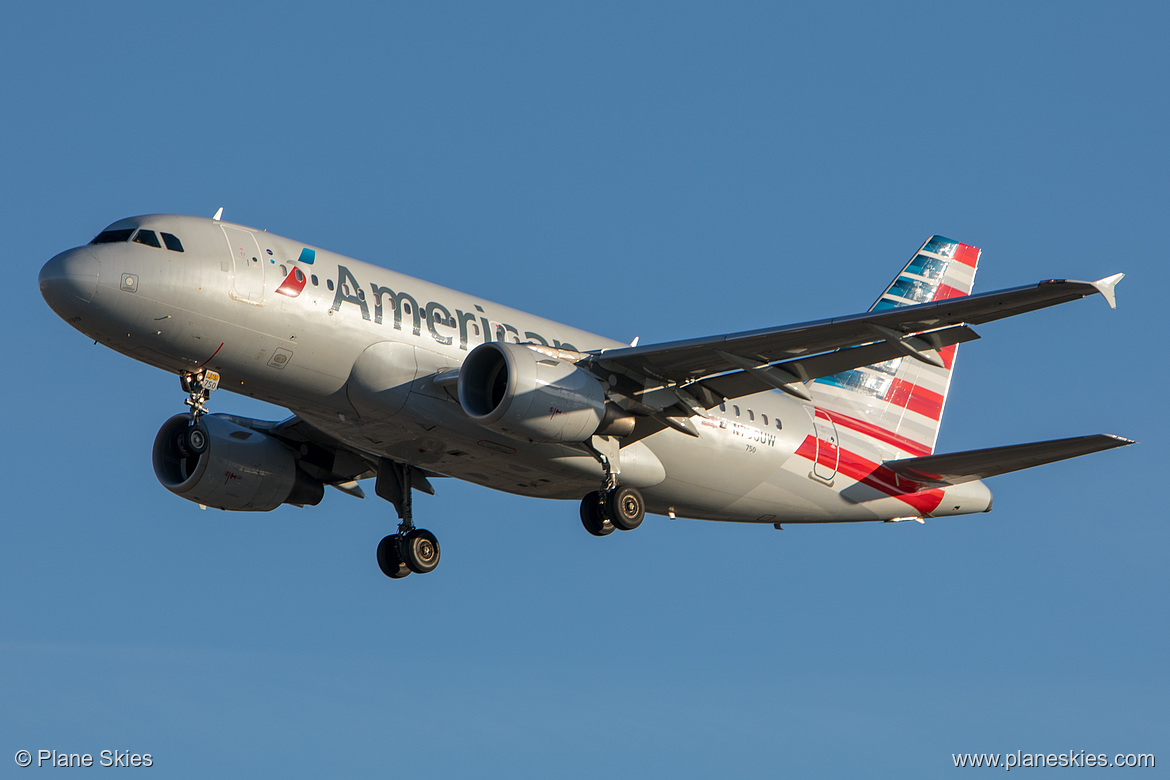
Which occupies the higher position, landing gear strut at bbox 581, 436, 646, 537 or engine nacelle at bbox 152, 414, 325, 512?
engine nacelle at bbox 152, 414, 325, 512

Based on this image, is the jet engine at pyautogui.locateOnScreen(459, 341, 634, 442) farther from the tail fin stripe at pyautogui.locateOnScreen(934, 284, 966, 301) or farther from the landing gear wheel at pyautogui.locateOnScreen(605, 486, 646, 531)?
the tail fin stripe at pyautogui.locateOnScreen(934, 284, 966, 301)

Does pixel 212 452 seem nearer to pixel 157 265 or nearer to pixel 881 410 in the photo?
pixel 157 265

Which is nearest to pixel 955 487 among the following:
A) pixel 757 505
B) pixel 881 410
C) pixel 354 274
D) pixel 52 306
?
pixel 881 410

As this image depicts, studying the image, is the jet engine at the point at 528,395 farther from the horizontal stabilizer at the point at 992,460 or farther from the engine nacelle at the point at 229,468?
the horizontal stabilizer at the point at 992,460

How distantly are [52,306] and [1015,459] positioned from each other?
19.7 metres

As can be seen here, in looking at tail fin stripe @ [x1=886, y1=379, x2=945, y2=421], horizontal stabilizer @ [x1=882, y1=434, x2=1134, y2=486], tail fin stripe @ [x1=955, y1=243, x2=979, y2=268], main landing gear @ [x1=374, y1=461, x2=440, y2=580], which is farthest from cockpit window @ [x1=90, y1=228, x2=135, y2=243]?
tail fin stripe @ [x1=955, y1=243, x2=979, y2=268]

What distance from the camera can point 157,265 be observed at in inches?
997

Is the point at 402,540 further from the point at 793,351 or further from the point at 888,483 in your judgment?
the point at 888,483

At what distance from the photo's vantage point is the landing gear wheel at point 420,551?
105 feet

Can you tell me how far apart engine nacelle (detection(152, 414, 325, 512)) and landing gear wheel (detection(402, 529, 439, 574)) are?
2.84 m

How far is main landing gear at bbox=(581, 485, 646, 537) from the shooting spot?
1136 inches

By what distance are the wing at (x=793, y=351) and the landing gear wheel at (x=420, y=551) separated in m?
6.54

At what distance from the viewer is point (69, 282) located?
2470cm

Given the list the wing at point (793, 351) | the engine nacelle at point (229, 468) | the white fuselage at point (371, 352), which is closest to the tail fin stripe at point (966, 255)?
the white fuselage at point (371, 352)
